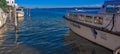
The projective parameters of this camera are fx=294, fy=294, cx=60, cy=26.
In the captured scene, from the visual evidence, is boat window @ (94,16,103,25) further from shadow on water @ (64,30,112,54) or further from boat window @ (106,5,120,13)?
shadow on water @ (64,30,112,54)

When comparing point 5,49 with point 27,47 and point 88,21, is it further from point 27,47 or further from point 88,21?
point 88,21

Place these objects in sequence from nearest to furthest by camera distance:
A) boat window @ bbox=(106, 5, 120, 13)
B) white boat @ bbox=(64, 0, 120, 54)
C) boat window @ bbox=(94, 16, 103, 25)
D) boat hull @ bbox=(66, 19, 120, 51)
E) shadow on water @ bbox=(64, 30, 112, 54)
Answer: boat hull @ bbox=(66, 19, 120, 51), white boat @ bbox=(64, 0, 120, 54), shadow on water @ bbox=(64, 30, 112, 54), boat window @ bbox=(94, 16, 103, 25), boat window @ bbox=(106, 5, 120, 13)

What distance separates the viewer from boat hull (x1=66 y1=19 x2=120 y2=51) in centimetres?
1967

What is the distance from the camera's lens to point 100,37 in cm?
2200

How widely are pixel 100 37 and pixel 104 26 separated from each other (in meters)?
0.88

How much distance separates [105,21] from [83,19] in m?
6.33

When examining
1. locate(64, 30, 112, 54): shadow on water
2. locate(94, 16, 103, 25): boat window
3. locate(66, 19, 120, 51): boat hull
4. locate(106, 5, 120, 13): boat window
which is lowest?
locate(64, 30, 112, 54): shadow on water

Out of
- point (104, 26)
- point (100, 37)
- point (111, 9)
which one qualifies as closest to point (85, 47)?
point (100, 37)

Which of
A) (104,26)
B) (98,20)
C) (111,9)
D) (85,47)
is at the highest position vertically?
(111,9)

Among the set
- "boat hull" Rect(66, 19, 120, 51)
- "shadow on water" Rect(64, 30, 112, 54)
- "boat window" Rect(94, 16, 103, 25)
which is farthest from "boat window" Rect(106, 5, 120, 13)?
"shadow on water" Rect(64, 30, 112, 54)

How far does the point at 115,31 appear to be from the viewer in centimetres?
2005

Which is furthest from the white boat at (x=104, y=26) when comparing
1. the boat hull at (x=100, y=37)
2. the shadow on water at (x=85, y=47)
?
the shadow on water at (x=85, y=47)

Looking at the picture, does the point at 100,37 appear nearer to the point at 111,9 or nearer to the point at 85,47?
the point at 85,47

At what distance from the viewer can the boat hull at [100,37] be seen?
1967cm
